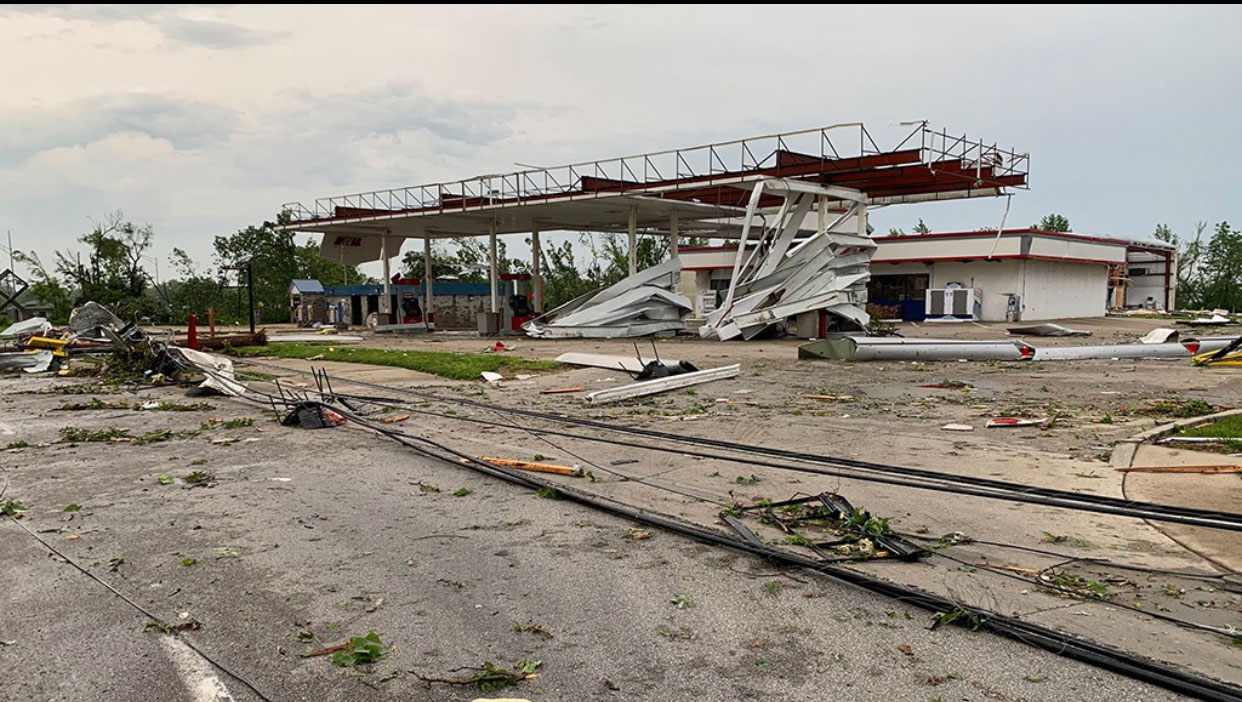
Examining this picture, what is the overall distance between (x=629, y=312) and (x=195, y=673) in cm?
2861

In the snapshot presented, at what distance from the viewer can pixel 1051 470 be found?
7.81 metres

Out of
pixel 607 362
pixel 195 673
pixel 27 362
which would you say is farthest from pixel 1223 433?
pixel 27 362

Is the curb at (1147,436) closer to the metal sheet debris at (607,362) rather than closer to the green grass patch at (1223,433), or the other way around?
the green grass patch at (1223,433)

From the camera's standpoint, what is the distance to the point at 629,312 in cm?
3219

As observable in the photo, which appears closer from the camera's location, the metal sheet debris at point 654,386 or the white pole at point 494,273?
the metal sheet debris at point 654,386

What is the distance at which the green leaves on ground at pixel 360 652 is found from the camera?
13.0 feet

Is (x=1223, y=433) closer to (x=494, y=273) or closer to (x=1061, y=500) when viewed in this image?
(x=1061, y=500)

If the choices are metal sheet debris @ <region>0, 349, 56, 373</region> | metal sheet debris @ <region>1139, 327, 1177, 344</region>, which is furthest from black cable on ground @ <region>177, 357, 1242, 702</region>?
metal sheet debris @ <region>0, 349, 56, 373</region>

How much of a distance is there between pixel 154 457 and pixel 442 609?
6.52 metres

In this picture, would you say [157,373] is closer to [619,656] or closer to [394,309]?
[619,656]

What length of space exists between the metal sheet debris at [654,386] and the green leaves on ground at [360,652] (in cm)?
947

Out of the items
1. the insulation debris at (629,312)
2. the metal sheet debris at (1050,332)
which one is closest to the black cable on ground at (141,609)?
the insulation debris at (629,312)

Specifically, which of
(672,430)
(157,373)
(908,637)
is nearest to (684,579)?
(908,637)

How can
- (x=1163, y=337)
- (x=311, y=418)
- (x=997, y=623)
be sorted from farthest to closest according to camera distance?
(x=1163, y=337) → (x=311, y=418) → (x=997, y=623)
